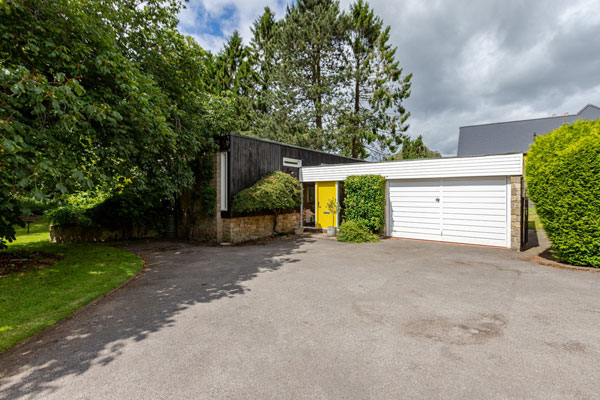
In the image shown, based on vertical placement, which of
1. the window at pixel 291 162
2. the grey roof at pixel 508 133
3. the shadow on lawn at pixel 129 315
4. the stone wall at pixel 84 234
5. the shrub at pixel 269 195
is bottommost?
the shadow on lawn at pixel 129 315

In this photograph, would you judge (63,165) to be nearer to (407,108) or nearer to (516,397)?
(516,397)

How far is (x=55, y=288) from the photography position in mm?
4781

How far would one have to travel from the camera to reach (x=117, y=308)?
13.6 feet

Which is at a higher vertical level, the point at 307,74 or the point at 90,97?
the point at 307,74

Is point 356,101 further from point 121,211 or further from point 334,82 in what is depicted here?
point 121,211

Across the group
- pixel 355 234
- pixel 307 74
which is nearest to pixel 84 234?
pixel 355 234

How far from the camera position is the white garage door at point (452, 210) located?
8609 millimetres

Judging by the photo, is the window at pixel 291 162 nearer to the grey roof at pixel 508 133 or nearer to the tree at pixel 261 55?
the tree at pixel 261 55

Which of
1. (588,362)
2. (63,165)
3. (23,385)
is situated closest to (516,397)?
(588,362)

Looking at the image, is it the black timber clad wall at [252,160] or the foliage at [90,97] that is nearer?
the foliage at [90,97]

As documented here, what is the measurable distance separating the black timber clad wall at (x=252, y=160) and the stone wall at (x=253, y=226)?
0.81 m

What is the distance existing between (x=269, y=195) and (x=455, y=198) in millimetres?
6776

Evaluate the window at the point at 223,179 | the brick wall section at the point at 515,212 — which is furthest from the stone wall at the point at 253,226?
the brick wall section at the point at 515,212

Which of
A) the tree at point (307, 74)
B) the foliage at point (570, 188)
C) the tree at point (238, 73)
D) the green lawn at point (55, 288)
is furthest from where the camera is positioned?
the tree at point (238, 73)
